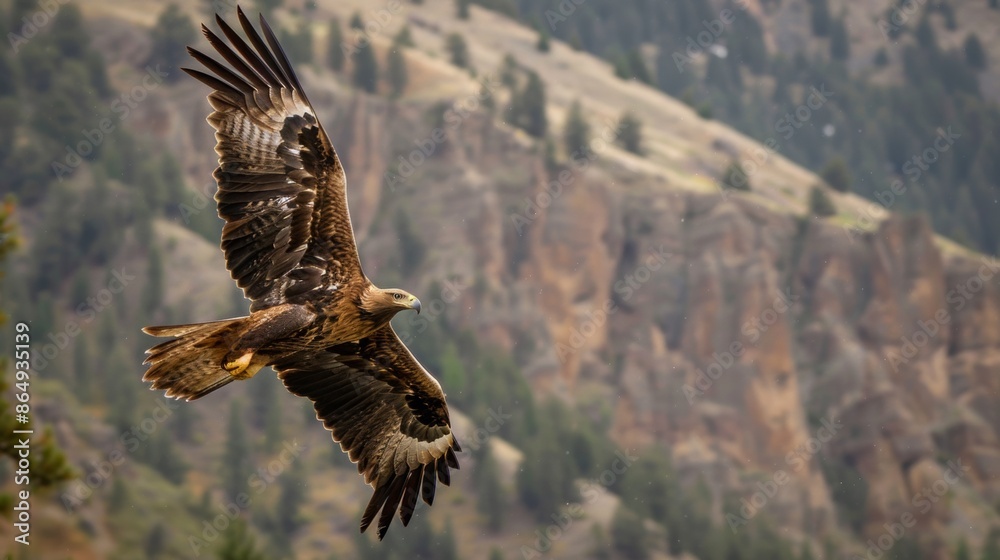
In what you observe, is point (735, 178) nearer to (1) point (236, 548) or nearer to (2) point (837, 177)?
(2) point (837, 177)

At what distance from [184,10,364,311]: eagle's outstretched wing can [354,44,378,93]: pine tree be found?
417 ft

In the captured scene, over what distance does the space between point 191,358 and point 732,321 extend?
109 m

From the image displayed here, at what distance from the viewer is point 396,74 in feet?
469

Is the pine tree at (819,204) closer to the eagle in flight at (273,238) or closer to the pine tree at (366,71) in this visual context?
the pine tree at (366,71)

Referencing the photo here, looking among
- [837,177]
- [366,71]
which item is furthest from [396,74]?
[837,177]

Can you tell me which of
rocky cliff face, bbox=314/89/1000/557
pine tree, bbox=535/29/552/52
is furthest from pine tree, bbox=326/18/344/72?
pine tree, bbox=535/29/552/52

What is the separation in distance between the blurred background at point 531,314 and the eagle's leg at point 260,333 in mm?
76289

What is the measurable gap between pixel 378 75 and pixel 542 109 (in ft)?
57.5

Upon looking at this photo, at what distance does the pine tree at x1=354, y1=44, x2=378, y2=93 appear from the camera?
143 metres

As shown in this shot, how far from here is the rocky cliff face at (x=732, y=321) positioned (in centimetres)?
11512

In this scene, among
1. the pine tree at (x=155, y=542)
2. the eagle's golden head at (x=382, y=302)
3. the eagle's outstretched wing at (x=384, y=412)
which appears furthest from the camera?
the pine tree at (x=155, y=542)

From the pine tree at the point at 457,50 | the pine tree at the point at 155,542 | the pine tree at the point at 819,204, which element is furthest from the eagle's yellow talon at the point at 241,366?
the pine tree at the point at 457,50

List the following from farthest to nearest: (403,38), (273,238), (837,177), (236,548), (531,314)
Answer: (403,38) → (837,177) → (531,314) → (236,548) → (273,238)

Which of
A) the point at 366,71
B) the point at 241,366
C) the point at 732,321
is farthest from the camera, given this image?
the point at 366,71
